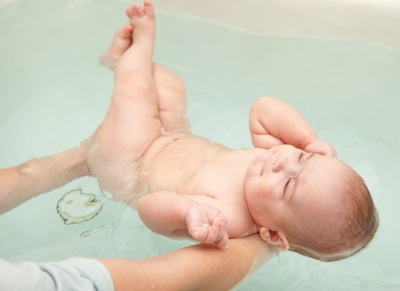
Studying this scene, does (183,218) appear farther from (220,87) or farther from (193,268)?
(220,87)

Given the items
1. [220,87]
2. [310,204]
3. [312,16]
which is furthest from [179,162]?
[312,16]

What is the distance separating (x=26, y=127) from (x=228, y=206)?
76 cm

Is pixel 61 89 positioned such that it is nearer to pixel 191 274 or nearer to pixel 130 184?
pixel 130 184

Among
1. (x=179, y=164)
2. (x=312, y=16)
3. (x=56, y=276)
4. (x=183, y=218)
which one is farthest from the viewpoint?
(x=312, y=16)

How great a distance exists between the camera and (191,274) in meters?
0.82

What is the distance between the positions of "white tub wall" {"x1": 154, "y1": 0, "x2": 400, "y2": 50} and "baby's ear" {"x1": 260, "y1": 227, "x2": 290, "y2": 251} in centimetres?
74

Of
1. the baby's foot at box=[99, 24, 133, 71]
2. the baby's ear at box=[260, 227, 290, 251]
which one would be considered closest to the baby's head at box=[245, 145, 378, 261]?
the baby's ear at box=[260, 227, 290, 251]

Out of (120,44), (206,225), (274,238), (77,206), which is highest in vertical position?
(120,44)

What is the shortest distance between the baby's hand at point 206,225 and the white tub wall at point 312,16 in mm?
845

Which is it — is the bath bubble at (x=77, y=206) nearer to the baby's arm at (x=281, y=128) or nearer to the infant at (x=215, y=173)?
the infant at (x=215, y=173)

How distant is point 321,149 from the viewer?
115cm

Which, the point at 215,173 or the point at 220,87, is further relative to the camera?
the point at 220,87

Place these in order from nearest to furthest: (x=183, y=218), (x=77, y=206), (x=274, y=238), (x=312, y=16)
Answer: (x=183, y=218), (x=274, y=238), (x=77, y=206), (x=312, y=16)

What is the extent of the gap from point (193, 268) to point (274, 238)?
0.93 feet
